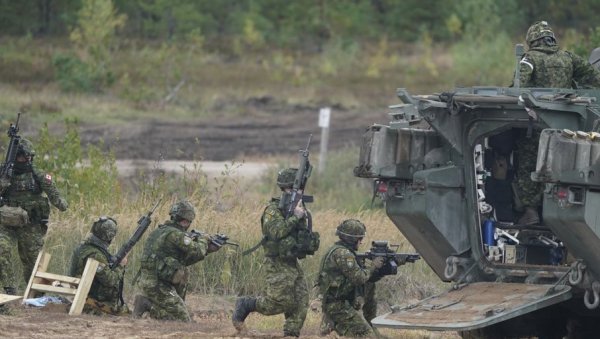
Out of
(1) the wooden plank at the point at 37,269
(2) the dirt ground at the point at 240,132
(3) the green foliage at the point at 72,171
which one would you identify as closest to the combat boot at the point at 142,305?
(1) the wooden plank at the point at 37,269

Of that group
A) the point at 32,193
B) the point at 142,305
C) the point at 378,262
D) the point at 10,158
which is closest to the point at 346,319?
the point at 378,262

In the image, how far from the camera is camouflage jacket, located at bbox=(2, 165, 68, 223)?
1409 cm

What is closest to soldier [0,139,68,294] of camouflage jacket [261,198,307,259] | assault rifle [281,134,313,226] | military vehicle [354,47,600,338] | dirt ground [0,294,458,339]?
dirt ground [0,294,458,339]

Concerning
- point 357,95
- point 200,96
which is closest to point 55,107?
point 200,96

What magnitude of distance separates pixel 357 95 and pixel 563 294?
97.7ft

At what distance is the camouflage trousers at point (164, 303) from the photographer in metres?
13.4

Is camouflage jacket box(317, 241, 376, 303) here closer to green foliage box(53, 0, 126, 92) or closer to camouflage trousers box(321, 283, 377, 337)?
camouflage trousers box(321, 283, 377, 337)

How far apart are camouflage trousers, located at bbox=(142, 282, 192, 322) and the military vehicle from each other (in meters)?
2.52

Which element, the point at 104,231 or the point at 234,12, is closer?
the point at 104,231

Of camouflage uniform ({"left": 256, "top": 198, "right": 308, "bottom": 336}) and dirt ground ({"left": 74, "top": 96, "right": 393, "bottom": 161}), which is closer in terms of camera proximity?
camouflage uniform ({"left": 256, "top": 198, "right": 308, "bottom": 336})

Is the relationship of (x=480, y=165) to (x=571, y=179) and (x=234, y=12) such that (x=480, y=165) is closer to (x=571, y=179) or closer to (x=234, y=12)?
(x=571, y=179)

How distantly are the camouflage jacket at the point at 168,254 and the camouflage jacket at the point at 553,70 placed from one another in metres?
3.43

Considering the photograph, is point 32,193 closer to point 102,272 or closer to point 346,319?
point 102,272

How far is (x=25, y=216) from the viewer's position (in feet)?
45.9
